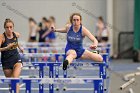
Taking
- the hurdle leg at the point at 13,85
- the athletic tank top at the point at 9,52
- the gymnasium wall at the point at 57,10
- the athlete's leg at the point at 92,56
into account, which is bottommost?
the hurdle leg at the point at 13,85

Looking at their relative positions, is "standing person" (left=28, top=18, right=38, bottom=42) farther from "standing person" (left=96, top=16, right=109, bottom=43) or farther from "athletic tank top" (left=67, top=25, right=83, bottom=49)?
"athletic tank top" (left=67, top=25, right=83, bottom=49)

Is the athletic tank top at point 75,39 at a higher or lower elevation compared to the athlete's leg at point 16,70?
higher

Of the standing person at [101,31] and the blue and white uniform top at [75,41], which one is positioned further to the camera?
the standing person at [101,31]

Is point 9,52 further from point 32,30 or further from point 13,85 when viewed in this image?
point 32,30

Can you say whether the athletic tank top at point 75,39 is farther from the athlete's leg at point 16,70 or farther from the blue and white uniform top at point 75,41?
the athlete's leg at point 16,70

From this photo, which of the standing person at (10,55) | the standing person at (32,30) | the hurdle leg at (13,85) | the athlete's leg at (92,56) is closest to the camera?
the hurdle leg at (13,85)

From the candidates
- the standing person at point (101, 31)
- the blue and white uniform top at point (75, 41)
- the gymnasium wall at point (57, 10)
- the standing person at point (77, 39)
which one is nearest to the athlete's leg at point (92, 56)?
the standing person at point (77, 39)

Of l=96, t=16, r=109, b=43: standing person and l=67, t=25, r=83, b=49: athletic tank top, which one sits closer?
l=67, t=25, r=83, b=49: athletic tank top

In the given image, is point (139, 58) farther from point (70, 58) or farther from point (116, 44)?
point (70, 58)

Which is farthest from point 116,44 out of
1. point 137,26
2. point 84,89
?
point 84,89

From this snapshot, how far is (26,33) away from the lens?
55.7 ft

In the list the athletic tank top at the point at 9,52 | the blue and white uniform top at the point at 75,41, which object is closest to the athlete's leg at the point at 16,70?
the athletic tank top at the point at 9,52

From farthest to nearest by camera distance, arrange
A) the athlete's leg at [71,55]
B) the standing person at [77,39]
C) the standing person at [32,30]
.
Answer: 1. the standing person at [32,30]
2. the standing person at [77,39]
3. the athlete's leg at [71,55]

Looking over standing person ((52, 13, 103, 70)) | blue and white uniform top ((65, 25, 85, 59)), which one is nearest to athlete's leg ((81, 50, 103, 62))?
standing person ((52, 13, 103, 70))
